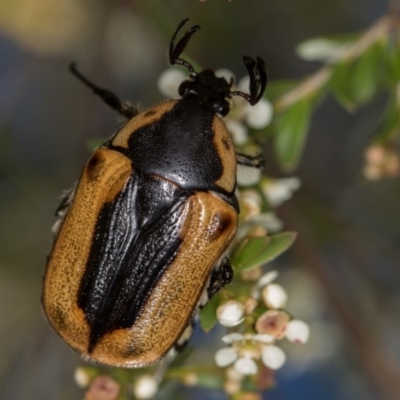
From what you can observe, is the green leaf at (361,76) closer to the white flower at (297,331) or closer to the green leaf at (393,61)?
the green leaf at (393,61)

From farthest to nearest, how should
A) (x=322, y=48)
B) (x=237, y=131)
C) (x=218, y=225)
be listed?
(x=322, y=48) < (x=237, y=131) < (x=218, y=225)

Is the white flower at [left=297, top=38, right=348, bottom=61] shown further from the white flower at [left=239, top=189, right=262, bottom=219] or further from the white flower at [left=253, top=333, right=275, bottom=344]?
the white flower at [left=253, top=333, right=275, bottom=344]

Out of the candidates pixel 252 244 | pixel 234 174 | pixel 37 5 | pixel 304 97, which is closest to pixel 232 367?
pixel 252 244

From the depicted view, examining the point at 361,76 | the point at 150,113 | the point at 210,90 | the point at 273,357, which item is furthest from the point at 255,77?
the point at 273,357

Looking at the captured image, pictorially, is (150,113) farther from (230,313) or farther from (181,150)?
(230,313)

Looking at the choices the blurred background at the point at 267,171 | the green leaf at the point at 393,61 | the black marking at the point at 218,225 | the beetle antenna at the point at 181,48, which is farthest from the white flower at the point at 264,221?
the blurred background at the point at 267,171

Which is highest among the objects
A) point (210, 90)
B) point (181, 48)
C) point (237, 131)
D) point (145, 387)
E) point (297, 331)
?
point (181, 48)

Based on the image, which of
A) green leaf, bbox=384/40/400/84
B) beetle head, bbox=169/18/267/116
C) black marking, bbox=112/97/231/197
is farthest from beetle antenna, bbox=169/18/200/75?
green leaf, bbox=384/40/400/84
